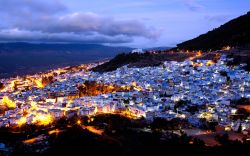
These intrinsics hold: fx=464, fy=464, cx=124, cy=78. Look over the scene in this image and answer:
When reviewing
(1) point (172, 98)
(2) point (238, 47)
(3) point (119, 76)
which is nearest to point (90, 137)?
(1) point (172, 98)

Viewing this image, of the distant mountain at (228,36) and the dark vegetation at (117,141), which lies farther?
the distant mountain at (228,36)

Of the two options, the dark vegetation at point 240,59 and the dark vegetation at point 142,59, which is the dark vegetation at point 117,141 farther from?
the dark vegetation at point 142,59

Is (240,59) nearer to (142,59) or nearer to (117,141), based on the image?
(142,59)

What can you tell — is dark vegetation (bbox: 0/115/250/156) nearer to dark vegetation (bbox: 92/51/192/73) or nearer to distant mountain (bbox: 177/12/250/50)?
dark vegetation (bbox: 92/51/192/73)

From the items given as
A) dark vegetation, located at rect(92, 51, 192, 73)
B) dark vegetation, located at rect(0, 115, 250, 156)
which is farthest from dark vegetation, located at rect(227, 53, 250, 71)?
dark vegetation, located at rect(0, 115, 250, 156)

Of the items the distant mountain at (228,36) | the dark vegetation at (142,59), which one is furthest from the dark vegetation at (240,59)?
the distant mountain at (228,36)

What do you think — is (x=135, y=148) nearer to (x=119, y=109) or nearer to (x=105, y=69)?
(x=119, y=109)
